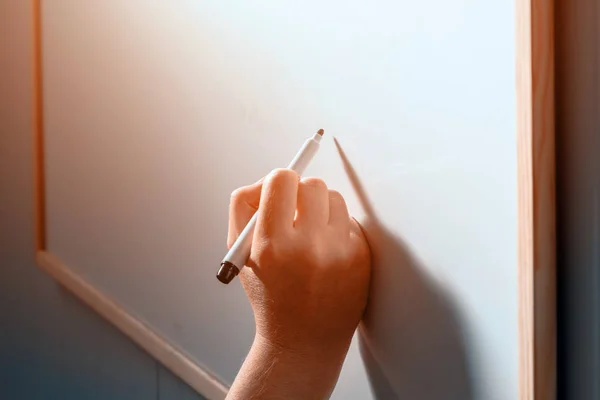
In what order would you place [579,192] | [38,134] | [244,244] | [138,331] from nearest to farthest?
[579,192] → [244,244] → [138,331] → [38,134]

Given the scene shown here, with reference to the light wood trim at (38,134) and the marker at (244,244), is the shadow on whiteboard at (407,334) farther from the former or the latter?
the light wood trim at (38,134)

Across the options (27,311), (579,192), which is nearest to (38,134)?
(27,311)

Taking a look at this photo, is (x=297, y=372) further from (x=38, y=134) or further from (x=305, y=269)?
(x=38, y=134)

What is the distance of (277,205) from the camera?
39 cm

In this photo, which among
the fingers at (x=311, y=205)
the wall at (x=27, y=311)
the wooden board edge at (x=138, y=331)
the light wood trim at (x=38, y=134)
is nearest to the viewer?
the fingers at (x=311, y=205)

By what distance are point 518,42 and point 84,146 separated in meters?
0.68

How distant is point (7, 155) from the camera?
1068 mm

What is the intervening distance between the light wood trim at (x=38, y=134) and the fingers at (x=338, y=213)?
67 cm

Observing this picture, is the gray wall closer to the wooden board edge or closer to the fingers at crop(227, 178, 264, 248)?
the fingers at crop(227, 178, 264, 248)

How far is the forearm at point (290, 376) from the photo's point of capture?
0.41m

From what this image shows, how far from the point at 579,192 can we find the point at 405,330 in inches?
6.0

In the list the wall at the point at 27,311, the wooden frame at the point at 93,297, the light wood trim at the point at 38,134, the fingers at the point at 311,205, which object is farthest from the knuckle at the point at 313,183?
the light wood trim at the point at 38,134

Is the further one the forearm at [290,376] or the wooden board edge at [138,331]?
the wooden board edge at [138,331]

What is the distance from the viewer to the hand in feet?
1.27
